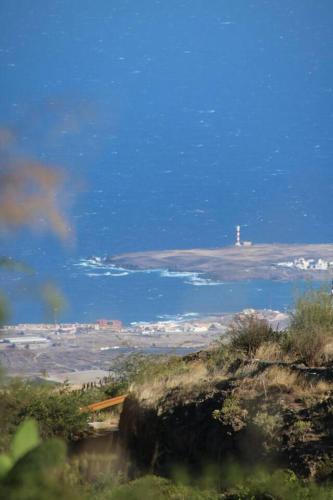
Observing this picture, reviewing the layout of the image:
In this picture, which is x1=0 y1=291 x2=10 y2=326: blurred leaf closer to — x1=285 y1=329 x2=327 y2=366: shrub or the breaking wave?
x1=285 y1=329 x2=327 y2=366: shrub

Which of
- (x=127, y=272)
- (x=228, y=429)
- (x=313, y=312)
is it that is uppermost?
(x=127, y=272)

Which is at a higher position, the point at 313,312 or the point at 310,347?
the point at 313,312

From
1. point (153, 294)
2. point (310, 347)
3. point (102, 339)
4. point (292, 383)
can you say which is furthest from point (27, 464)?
point (153, 294)

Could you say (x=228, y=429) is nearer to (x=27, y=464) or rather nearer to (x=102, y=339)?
(x=27, y=464)

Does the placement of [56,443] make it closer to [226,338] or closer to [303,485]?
Answer: [303,485]

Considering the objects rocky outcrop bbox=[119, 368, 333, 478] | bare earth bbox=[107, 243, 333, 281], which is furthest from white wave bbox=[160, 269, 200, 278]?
rocky outcrop bbox=[119, 368, 333, 478]

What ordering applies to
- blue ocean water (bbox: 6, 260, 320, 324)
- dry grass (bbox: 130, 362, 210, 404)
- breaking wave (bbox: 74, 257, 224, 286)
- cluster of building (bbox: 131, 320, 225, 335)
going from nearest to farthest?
dry grass (bbox: 130, 362, 210, 404)
cluster of building (bbox: 131, 320, 225, 335)
blue ocean water (bbox: 6, 260, 320, 324)
breaking wave (bbox: 74, 257, 224, 286)
